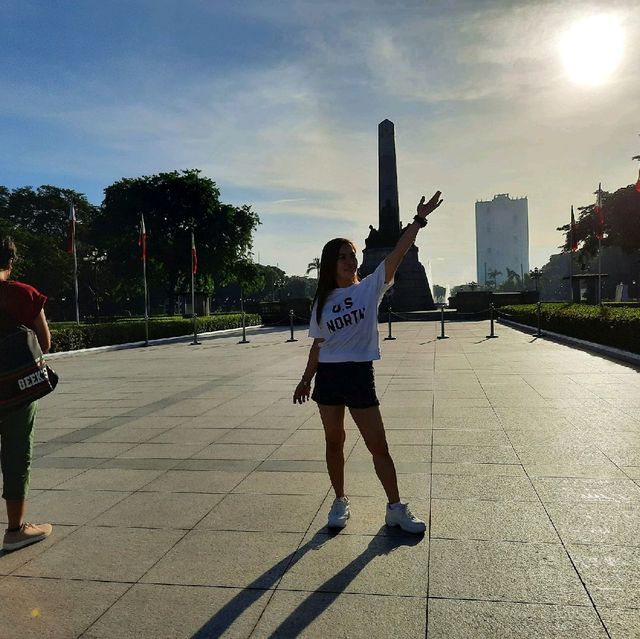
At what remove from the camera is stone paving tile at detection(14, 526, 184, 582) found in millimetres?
3098

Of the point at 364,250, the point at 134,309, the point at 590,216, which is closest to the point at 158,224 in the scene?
the point at 364,250

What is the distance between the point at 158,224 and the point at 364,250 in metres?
15.2

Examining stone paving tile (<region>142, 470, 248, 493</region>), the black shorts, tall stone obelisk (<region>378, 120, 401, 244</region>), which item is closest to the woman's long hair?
the black shorts

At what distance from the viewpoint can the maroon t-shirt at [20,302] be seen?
3339 mm

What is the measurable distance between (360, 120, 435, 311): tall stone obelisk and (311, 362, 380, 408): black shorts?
126 feet

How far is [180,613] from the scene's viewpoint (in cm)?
266

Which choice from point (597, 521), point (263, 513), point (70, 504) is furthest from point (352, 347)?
point (70, 504)

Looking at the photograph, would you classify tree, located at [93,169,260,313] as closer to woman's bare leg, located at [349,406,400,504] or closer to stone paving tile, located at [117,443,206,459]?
stone paving tile, located at [117,443,206,459]

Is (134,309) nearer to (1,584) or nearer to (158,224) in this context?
(158,224)

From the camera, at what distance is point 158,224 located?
39031 millimetres

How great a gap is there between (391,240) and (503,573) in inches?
1610

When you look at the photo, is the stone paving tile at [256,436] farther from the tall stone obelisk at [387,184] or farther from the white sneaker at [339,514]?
the tall stone obelisk at [387,184]

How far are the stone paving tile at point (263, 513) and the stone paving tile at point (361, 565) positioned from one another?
0.88ft

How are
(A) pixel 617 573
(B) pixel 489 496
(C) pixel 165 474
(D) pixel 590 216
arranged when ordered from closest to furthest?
1. (A) pixel 617 573
2. (B) pixel 489 496
3. (C) pixel 165 474
4. (D) pixel 590 216
